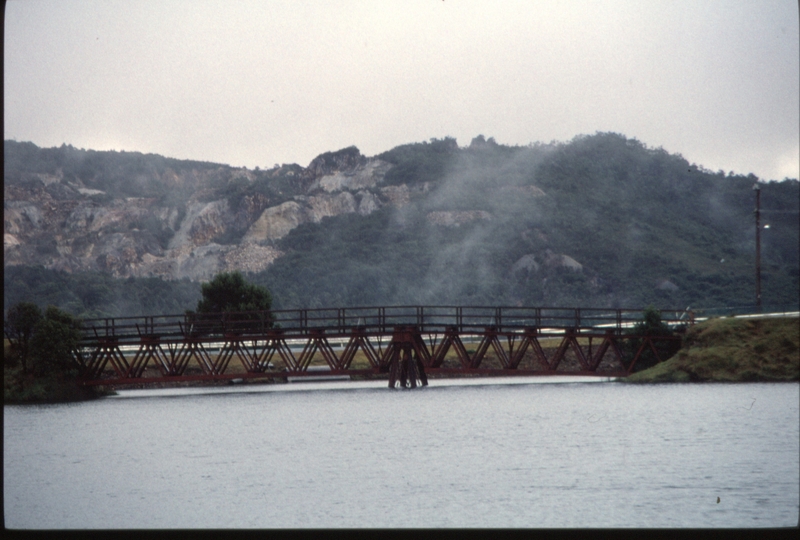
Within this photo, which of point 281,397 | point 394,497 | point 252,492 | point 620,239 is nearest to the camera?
point 394,497

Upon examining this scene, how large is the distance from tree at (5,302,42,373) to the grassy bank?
99.9 ft

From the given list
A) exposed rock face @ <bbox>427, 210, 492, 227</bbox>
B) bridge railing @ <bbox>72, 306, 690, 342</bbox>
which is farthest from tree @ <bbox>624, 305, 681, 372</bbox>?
exposed rock face @ <bbox>427, 210, 492, 227</bbox>

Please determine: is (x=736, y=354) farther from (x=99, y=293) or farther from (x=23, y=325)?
(x=99, y=293)

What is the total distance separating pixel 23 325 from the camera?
1984 inches

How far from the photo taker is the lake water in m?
20.2

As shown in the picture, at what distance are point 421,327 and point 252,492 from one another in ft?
88.7

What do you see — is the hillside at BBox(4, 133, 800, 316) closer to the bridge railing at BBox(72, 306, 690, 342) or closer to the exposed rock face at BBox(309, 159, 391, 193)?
the exposed rock face at BBox(309, 159, 391, 193)

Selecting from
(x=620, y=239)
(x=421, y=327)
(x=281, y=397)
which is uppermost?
(x=620, y=239)

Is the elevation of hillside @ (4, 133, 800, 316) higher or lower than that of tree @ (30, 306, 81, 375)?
higher

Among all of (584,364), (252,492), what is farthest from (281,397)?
(252,492)

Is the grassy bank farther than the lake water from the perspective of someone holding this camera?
Yes

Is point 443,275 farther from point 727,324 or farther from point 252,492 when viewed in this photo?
point 252,492
